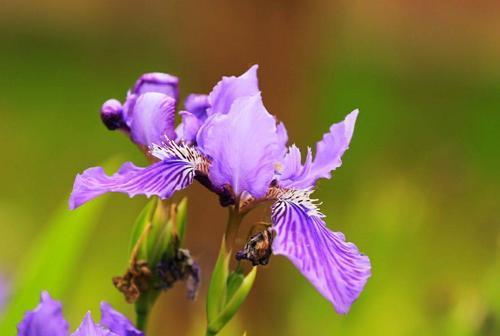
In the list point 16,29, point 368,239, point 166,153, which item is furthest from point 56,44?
point 166,153

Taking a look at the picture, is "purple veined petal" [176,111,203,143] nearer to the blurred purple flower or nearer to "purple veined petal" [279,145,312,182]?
"purple veined petal" [279,145,312,182]

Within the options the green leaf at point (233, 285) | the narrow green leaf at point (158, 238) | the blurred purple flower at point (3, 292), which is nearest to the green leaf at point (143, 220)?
the narrow green leaf at point (158, 238)

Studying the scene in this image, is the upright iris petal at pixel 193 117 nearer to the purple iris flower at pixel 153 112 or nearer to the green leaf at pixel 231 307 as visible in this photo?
the purple iris flower at pixel 153 112

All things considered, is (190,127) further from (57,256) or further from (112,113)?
(57,256)

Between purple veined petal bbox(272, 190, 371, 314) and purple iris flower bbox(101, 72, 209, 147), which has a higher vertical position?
purple iris flower bbox(101, 72, 209, 147)

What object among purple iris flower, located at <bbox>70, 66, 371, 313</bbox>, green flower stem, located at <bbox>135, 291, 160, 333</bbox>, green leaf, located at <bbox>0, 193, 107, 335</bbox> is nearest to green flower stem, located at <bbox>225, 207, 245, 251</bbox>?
purple iris flower, located at <bbox>70, 66, 371, 313</bbox>

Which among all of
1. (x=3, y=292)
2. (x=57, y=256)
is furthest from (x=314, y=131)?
(x=57, y=256)
